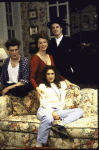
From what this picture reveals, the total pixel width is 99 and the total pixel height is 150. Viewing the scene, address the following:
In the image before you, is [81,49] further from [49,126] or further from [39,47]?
[49,126]

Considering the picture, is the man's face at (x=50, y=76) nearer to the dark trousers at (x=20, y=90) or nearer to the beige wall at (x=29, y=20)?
the dark trousers at (x=20, y=90)

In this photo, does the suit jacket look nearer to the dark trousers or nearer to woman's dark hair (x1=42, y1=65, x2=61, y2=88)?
woman's dark hair (x1=42, y1=65, x2=61, y2=88)

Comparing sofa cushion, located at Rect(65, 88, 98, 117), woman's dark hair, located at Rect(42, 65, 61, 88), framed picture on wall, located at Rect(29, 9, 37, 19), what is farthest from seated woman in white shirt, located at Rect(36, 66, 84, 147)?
framed picture on wall, located at Rect(29, 9, 37, 19)

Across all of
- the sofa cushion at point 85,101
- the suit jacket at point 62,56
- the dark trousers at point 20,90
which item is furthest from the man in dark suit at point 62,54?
the dark trousers at point 20,90

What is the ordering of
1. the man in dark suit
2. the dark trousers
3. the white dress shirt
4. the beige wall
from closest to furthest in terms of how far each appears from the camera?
the white dress shirt, the dark trousers, the man in dark suit, the beige wall

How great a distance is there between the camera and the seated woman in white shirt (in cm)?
200

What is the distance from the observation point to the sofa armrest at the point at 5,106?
2.35 meters

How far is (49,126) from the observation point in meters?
2.00

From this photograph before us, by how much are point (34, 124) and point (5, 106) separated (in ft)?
1.76

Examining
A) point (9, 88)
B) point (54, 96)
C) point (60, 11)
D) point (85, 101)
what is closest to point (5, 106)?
point (9, 88)

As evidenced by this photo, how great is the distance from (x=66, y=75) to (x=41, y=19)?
3.29 m

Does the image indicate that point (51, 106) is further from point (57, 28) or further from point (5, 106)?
point (57, 28)

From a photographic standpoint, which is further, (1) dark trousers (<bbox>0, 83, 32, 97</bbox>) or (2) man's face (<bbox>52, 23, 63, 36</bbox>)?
(2) man's face (<bbox>52, 23, 63, 36</bbox>)

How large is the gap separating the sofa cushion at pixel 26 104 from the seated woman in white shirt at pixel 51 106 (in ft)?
0.75
